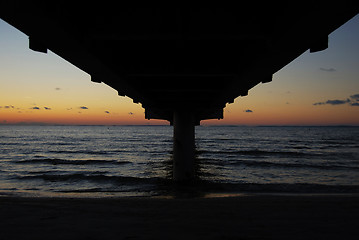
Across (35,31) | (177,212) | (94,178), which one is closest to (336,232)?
(177,212)

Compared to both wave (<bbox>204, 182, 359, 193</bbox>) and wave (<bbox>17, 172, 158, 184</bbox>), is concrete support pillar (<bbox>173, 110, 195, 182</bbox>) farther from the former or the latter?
wave (<bbox>17, 172, 158, 184</bbox>)

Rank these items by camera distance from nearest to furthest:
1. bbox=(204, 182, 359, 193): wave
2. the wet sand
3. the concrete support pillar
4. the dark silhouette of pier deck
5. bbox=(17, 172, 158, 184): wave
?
1. the dark silhouette of pier deck
2. the wet sand
3. bbox=(204, 182, 359, 193): wave
4. the concrete support pillar
5. bbox=(17, 172, 158, 184): wave

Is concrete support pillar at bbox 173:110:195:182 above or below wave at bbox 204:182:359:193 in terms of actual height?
above

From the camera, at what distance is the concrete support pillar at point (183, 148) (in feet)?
44.1

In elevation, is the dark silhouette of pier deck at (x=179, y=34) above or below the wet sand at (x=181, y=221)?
above

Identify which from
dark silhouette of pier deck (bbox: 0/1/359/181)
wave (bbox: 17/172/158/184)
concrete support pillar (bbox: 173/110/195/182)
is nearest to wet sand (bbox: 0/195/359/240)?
dark silhouette of pier deck (bbox: 0/1/359/181)

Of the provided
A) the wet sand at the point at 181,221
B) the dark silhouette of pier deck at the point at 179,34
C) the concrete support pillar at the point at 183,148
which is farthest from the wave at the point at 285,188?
the dark silhouette of pier deck at the point at 179,34

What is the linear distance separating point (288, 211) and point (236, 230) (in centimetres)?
219

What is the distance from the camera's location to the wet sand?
3.78 meters

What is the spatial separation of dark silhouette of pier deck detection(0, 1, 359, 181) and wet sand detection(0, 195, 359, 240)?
286 centimetres

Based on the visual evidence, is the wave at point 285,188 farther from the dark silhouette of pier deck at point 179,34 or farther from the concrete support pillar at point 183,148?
the dark silhouette of pier deck at point 179,34

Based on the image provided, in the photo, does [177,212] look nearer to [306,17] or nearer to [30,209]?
[30,209]

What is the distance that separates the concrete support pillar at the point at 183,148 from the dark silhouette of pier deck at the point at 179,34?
8048 mm

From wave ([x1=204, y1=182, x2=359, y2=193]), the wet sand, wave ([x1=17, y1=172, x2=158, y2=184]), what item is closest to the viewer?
the wet sand
